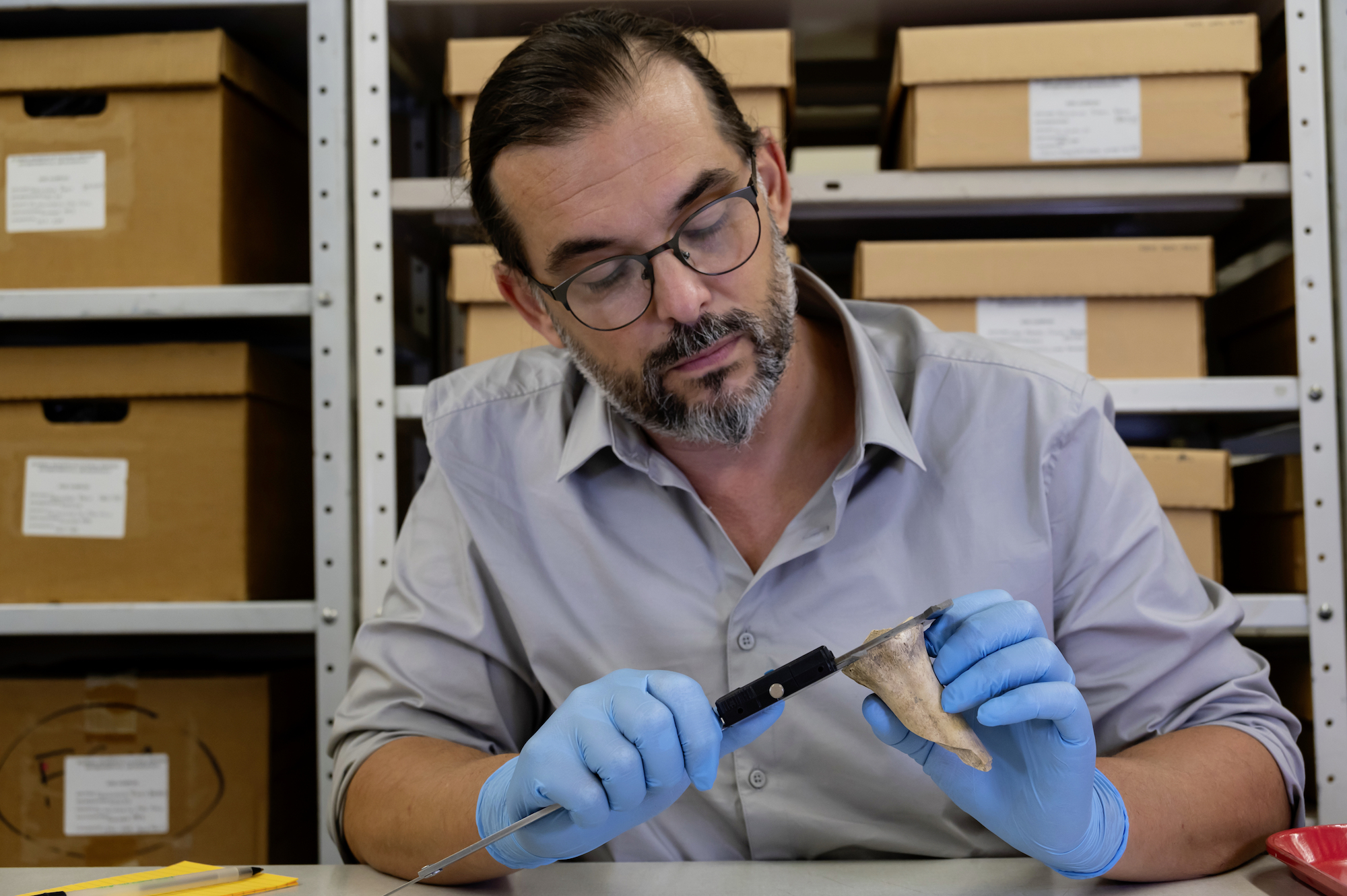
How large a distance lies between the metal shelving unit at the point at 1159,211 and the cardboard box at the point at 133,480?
187mm

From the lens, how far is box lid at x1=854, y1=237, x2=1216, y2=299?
1203 mm

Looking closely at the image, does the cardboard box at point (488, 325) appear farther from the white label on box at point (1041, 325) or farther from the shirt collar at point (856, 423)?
the white label on box at point (1041, 325)

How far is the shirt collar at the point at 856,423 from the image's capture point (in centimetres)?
94

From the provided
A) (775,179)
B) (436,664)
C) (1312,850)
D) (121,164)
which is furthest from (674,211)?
(121,164)

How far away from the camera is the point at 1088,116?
1194 mm

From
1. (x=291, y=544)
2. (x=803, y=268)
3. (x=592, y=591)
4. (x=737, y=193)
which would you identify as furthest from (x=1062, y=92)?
(x=291, y=544)

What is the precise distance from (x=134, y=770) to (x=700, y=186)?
110cm

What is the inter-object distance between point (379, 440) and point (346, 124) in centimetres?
43

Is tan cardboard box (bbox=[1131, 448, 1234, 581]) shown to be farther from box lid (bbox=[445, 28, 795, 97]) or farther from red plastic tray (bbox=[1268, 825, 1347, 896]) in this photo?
box lid (bbox=[445, 28, 795, 97])

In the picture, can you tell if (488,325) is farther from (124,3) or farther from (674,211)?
(124,3)

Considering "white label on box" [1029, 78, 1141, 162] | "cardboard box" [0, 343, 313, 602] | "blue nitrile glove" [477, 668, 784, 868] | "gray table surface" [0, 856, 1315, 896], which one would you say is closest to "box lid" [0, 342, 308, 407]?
"cardboard box" [0, 343, 313, 602]

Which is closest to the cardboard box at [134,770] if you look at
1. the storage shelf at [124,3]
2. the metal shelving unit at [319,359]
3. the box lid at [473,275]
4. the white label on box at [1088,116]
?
the metal shelving unit at [319,359]

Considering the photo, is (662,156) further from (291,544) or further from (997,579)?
(291,544)

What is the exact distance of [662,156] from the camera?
867 mm
